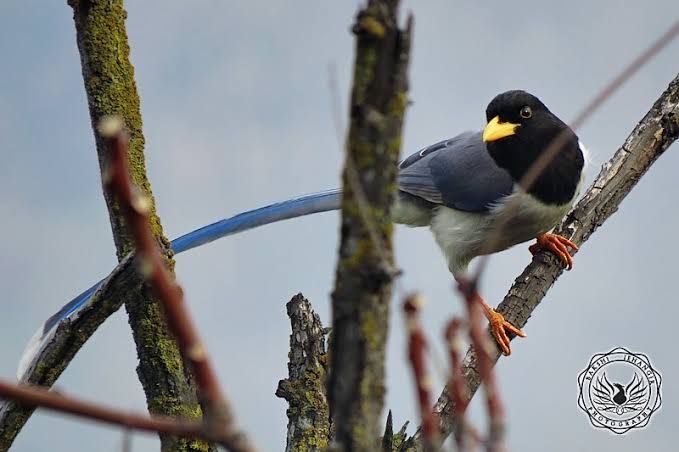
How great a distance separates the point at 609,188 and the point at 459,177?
596mm

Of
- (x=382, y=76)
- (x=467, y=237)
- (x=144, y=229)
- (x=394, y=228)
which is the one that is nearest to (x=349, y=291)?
→ (x=394, y=228)

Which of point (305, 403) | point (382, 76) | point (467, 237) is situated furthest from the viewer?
point (467, 237)

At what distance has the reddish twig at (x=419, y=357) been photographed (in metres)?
0.85

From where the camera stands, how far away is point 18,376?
272 centimetres

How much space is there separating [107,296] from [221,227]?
3.73 feet

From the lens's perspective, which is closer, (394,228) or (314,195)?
(394,228)

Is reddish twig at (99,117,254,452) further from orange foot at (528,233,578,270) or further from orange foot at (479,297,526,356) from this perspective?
orange foot at (528,233,578,270)

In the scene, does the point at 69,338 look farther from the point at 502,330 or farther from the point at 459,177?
the point at 459,177

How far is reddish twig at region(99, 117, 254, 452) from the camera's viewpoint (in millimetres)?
697

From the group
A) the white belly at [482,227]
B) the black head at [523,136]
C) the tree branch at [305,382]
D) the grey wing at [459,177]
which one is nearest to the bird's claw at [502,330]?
the white belly at [482,227]

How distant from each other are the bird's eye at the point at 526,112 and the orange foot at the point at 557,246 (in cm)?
48

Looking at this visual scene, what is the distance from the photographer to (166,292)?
742mm

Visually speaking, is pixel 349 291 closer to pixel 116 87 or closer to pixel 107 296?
pixel 107 296

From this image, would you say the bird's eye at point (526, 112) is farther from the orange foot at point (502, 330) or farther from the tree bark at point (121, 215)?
the tree bark at point (121, 215)
